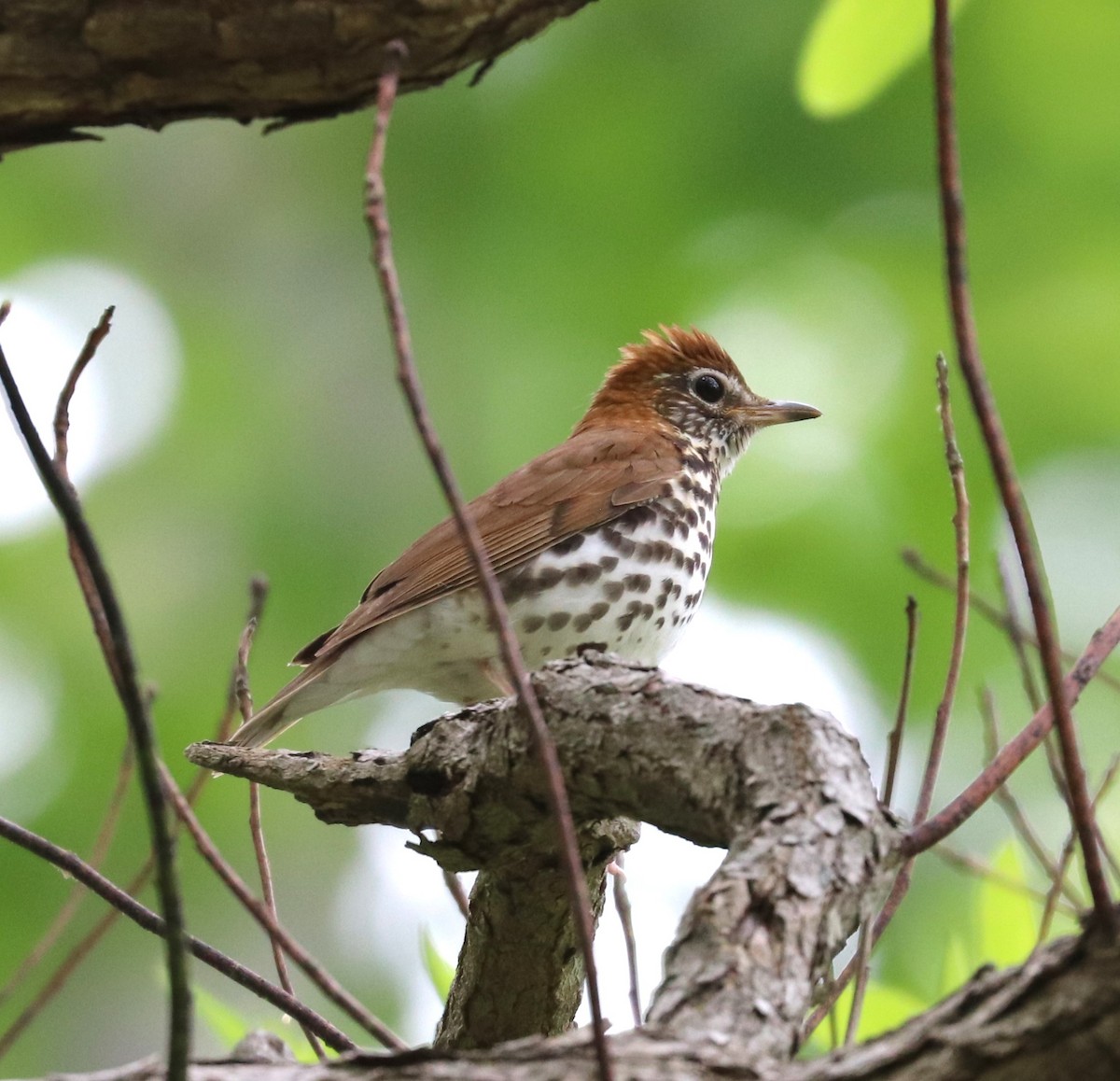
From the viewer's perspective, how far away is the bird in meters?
4.36

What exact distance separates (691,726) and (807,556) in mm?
5071

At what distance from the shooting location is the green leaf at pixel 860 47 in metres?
2.84

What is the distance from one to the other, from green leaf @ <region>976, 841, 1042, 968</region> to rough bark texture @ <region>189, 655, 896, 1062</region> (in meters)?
1.13

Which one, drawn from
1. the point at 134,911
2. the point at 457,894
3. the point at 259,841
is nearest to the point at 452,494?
the point at 134,911

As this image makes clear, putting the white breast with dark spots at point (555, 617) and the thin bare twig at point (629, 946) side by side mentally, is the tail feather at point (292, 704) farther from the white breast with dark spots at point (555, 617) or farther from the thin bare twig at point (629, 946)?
the thin bare twig at point (629, 946)

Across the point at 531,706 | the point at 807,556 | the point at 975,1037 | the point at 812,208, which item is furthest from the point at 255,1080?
the point at 812,208

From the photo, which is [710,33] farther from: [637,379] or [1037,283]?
[637,379]

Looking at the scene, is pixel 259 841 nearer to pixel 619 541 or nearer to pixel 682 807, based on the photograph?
pixel 682 807

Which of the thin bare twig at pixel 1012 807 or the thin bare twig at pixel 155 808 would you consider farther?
the thin bare twig at pixel 1012 807

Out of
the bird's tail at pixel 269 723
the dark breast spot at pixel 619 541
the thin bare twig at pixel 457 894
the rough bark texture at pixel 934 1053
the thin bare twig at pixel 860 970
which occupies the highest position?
the dark breast spot at pixel 619 541

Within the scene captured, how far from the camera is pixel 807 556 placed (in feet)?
24.1

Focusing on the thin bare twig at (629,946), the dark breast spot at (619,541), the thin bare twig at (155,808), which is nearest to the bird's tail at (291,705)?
the dark breast spot at (619,541)

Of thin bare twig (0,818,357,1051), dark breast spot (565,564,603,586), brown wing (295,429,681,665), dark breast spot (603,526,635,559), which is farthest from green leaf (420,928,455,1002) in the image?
dark breast spot (603,526,635,559)

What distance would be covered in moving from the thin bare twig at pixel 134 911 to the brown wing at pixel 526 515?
1898 millimetres
